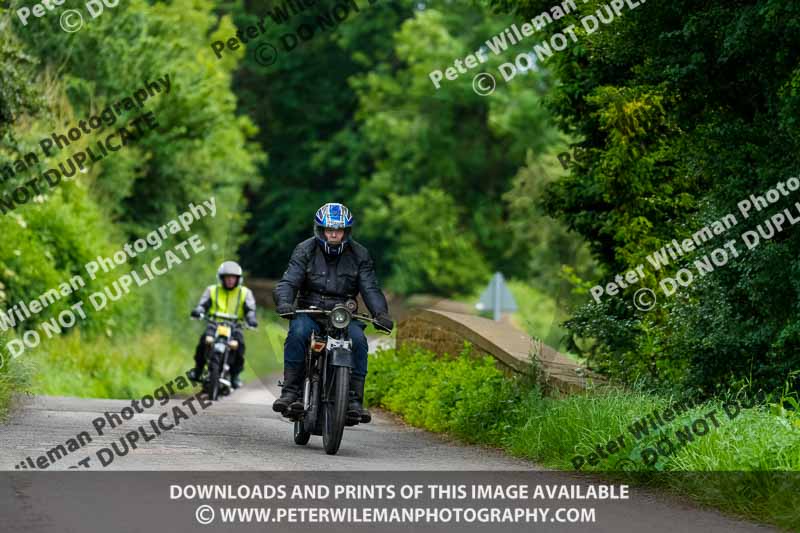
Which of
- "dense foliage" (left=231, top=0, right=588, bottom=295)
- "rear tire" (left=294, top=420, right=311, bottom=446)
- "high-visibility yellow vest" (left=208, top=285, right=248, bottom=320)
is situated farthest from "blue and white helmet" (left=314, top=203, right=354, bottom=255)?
"dense foliage" (left=231, top=0, right=588, bottom=295)

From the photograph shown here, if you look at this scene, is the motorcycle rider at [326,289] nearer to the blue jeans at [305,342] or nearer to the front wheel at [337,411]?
the blue jeans at [305,342]

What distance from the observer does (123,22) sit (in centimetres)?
3509

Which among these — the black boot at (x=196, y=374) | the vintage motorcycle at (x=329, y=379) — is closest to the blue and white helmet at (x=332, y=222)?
the vintage motorcycle at (x=329, y=379)

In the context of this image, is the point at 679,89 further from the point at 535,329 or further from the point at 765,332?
the point at 535,329

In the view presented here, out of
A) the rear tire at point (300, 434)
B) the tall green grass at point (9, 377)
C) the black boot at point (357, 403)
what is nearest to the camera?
the black boot at point (357, 403)

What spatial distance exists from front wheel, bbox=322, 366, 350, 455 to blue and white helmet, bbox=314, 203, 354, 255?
1.10m

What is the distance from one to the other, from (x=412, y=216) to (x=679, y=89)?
46.6 m

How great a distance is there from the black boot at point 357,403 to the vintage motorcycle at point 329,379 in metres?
0.07

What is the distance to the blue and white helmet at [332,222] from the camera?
12.9 meters

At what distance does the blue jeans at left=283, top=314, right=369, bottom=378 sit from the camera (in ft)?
42.1

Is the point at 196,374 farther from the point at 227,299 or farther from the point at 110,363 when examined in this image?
the point at 110,363

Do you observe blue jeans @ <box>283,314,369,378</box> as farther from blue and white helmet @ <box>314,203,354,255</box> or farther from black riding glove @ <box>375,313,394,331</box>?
blue and white helmet @ <box>314,203,354,255</box>

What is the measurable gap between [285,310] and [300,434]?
1203mm

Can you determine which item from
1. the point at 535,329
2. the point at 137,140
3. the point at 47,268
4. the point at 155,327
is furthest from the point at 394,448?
the point at 137,140
